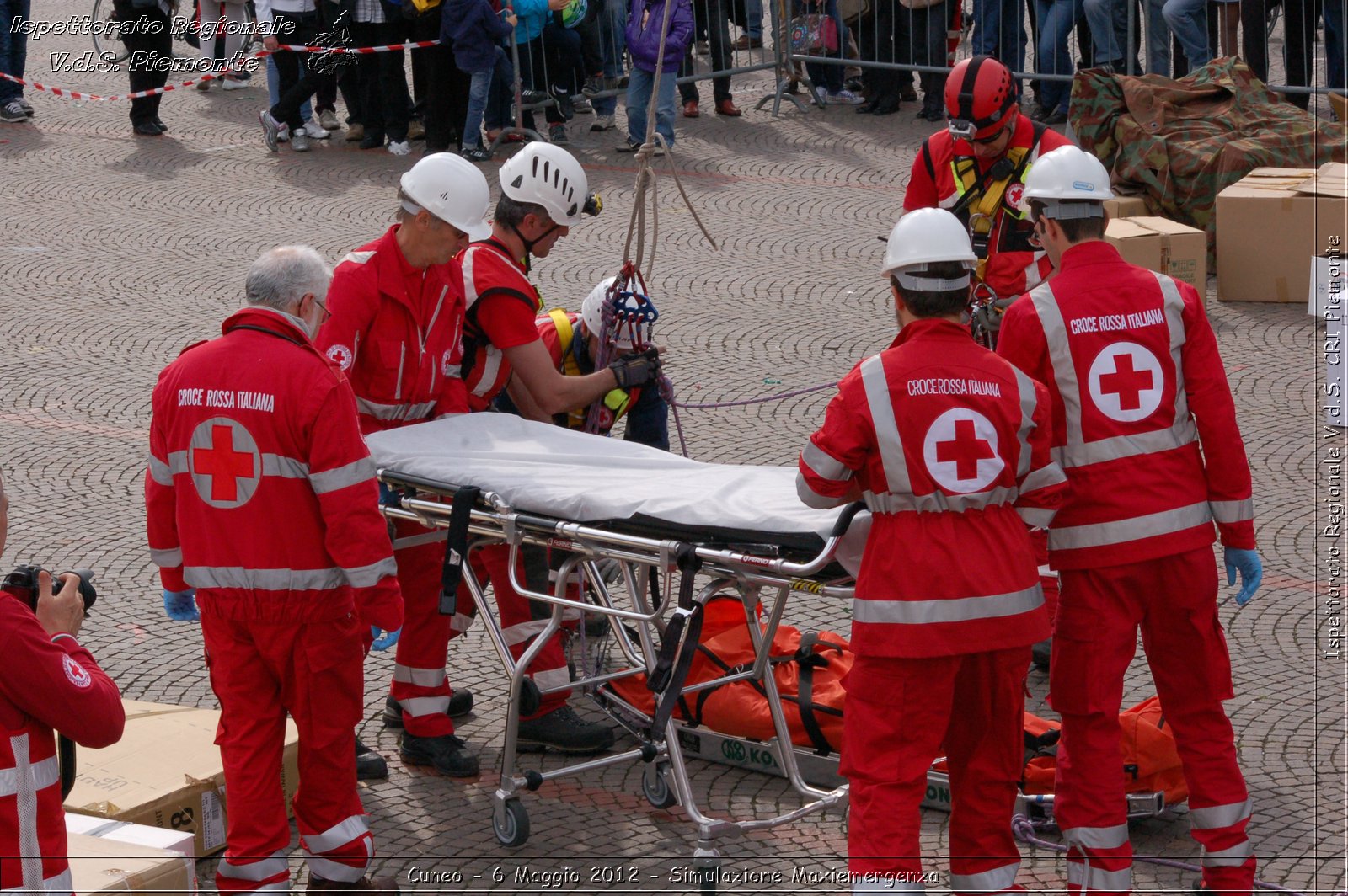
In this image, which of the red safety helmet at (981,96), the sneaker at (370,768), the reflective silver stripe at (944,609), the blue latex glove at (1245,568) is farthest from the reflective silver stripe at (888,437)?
the red safety helmet at (981,96)

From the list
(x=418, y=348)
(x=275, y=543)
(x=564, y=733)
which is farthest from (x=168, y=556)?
(x=564, y=733)

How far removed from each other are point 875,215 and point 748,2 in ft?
15.0

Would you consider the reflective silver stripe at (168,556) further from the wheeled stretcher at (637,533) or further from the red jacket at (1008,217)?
the red jacket at (1008,217)

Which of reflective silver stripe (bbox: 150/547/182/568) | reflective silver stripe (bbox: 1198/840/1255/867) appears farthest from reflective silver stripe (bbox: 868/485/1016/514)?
reflective silver stripe (bbox: 150/547/182/568)

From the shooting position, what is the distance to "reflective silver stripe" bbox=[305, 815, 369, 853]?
171 inches

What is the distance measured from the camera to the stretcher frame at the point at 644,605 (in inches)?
167

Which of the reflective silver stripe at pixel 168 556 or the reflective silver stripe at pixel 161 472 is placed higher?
the reflective silver stripe at pixel 161 472

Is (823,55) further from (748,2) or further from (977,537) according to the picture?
(977,537)

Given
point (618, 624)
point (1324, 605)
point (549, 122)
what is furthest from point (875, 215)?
point (618, 624)

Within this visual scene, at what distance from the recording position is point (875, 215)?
1178cm

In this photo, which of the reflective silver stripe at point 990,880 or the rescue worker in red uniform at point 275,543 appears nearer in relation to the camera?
the reflective silver stripe at point 990,880

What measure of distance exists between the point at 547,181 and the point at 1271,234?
20.1ft

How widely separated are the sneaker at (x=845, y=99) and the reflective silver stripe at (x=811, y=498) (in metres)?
11.8

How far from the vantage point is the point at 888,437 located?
3.83m
